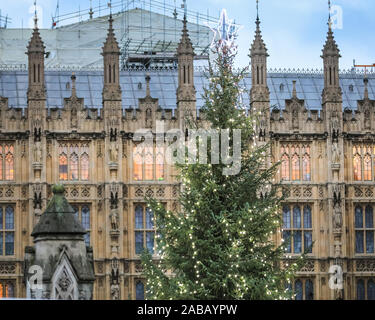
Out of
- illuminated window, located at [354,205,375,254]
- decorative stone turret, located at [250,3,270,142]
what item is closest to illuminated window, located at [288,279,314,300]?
illuminated window, located at [354,205,375,254]

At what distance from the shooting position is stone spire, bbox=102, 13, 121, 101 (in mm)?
37875

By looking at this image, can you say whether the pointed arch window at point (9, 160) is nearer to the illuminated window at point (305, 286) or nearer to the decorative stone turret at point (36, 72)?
the decorative stone turret at point (36, 72)

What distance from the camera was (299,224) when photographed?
126ft

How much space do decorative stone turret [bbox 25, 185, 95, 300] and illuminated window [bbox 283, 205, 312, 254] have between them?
69.0 feet

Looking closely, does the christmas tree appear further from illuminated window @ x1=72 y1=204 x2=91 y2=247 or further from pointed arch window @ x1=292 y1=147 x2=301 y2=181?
pointed arch window @ x1=292 y1=147 x2=301 y2=181

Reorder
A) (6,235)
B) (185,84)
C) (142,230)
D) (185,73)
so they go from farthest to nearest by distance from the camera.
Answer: (185,73) < (185,84) < (142,230) < (6,235)

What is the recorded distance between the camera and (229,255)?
19.4 metres

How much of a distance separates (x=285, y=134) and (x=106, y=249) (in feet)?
30.2

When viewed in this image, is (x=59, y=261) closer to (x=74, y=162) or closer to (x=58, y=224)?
(x=58, y=224)

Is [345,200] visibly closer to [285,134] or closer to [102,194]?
[285,134]

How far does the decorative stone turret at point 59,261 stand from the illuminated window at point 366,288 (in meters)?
22.2

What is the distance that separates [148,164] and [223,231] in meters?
18.3

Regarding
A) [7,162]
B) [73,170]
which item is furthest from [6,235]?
[73,170]

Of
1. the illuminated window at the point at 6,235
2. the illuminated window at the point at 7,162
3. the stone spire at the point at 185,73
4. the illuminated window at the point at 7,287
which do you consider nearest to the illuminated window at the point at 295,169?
the stone spire at the point at 185,73
